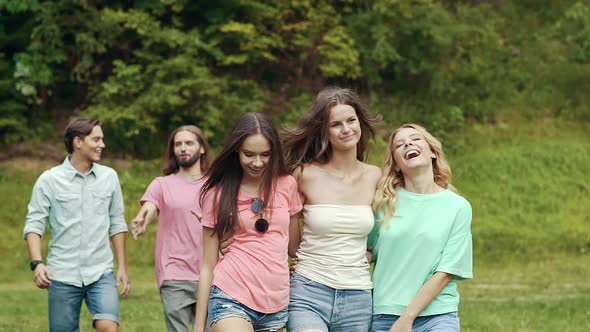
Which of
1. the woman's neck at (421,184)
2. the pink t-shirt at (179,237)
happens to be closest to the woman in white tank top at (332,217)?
the woman's neck at (421,184)

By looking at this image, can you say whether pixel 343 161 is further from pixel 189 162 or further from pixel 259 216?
pixel 189 162

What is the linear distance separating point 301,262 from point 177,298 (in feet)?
7.94

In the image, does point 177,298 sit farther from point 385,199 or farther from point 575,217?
point 575,217

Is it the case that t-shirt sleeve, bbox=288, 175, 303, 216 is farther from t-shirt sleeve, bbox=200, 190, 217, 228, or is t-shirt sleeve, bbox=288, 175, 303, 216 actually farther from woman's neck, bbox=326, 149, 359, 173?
t-shirt sleeve, bbox=200, 190, 217, 228

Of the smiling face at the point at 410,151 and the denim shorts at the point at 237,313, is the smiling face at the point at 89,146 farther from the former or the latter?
the smiling face at the point at 410,151

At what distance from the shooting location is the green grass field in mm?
12664

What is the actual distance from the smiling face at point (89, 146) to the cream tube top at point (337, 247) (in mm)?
2683

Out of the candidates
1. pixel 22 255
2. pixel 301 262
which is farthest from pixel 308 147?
pixel 22 255

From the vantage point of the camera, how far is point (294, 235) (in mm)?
5840

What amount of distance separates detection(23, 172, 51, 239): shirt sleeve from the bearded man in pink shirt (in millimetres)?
712

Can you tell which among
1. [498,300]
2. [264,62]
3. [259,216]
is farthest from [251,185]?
[264,62]

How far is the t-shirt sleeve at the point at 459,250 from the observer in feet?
18.4

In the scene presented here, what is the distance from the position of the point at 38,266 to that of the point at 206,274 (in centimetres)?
241

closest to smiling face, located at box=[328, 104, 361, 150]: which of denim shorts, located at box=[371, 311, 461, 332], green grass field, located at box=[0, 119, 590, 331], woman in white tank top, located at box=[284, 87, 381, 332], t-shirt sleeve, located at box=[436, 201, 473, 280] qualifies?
woman in white tank top, located at box=[284, 87, 381, 332]
